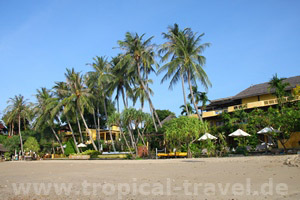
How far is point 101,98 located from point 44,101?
11302 mm

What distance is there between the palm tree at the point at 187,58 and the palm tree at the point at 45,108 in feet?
64.3

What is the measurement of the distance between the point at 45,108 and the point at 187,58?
81.8 feet

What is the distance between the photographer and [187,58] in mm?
28234

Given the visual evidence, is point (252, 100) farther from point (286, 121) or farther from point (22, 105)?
point (22, 105)

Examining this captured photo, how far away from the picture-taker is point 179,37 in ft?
94.7

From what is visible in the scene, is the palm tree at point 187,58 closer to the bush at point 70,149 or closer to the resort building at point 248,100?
the resort building at point 248,100

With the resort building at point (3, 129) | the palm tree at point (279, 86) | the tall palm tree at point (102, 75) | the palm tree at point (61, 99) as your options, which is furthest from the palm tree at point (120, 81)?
the resort building at point (3, 129)

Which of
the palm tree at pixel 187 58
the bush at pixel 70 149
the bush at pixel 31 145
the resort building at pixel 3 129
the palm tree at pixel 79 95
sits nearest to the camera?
the palm tree at pixel 187 58

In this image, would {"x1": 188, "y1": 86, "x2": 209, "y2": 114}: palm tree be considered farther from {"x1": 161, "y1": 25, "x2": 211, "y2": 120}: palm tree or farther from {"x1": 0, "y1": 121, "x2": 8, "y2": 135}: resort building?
{"x1": 0, "y1": 121, "x2": 8, "y2": 135}: resort building

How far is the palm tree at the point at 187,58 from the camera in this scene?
A: 28.2 meters

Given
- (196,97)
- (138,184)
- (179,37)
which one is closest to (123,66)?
(179,37)

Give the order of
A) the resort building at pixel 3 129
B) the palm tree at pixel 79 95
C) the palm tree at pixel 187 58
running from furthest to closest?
1. the resort building at pixel 3 129
2. the palm tree at pixel 79 95
3. the palm tree at pixel 187 58

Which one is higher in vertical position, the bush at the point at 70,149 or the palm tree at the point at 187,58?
the palm tree at the point at 187,58

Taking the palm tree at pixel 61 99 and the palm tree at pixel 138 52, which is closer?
the palm tree at pixel 138 52
